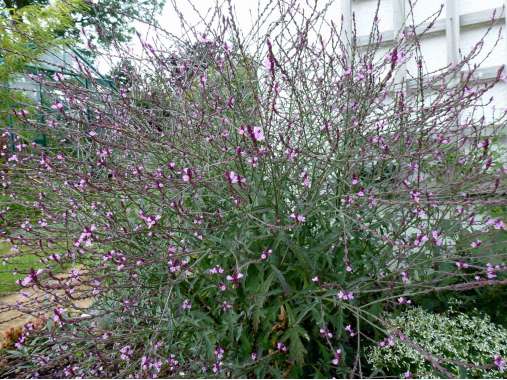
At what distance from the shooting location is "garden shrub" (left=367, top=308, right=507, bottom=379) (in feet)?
6.27

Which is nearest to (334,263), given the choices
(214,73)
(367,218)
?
(367,218)

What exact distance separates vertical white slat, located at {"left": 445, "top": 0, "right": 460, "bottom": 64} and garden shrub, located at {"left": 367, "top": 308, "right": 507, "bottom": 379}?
2813 millimetres

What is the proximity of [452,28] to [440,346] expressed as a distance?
321cm

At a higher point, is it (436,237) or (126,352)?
(436,237)

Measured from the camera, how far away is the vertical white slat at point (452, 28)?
4117mm

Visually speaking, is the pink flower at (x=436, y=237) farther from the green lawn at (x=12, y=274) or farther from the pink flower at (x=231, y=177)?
the green lawn at (x=12, y=274)

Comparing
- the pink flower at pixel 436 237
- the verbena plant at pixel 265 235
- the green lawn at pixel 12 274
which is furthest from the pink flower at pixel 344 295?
the green lawn at pixel 12 274

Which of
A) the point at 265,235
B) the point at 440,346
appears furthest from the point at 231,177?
the point at 440,346

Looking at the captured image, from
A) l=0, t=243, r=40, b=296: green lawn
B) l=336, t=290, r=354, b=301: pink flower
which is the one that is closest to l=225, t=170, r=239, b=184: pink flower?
l=336, t=290, r=354, b=301: pink flower

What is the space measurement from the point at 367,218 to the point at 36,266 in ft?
8.47

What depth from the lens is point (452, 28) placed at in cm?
413

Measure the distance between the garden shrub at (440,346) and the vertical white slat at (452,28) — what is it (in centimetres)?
281

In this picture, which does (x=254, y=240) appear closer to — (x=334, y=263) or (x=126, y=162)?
(x=334, y=263)

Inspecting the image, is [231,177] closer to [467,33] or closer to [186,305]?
[186,305]
